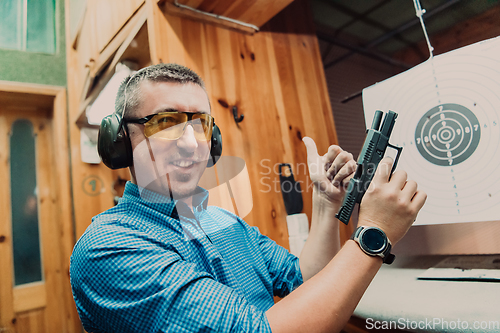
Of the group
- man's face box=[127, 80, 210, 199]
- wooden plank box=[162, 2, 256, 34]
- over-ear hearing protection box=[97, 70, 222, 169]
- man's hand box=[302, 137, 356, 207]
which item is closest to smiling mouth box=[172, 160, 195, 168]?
man's face box=[127, 80, 210, 199]

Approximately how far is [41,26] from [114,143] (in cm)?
130

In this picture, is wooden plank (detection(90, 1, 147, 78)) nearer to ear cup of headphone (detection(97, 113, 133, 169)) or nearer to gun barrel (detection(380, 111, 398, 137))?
ear cup of headphone (detection(97, 113, 133, 169))

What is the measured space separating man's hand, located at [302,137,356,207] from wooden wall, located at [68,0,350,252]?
14.9 inches

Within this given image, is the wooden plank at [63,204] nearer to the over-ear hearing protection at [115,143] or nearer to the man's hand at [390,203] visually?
the over-ear hearing protection at [115,143]

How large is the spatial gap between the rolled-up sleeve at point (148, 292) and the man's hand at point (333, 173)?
32 centimetres

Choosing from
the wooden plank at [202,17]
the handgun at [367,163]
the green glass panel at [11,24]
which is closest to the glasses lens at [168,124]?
the handgun at [367,163]

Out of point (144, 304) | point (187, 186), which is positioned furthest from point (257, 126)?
point (144, 304)

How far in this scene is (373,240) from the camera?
451 millimetres

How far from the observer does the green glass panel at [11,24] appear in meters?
1.24

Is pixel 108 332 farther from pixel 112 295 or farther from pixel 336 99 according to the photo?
pixel 336 99

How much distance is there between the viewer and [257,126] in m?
1.05

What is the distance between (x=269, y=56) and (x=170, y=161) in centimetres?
73

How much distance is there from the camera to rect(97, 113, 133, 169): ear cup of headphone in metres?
0.65

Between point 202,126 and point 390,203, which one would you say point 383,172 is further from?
point 202,126
